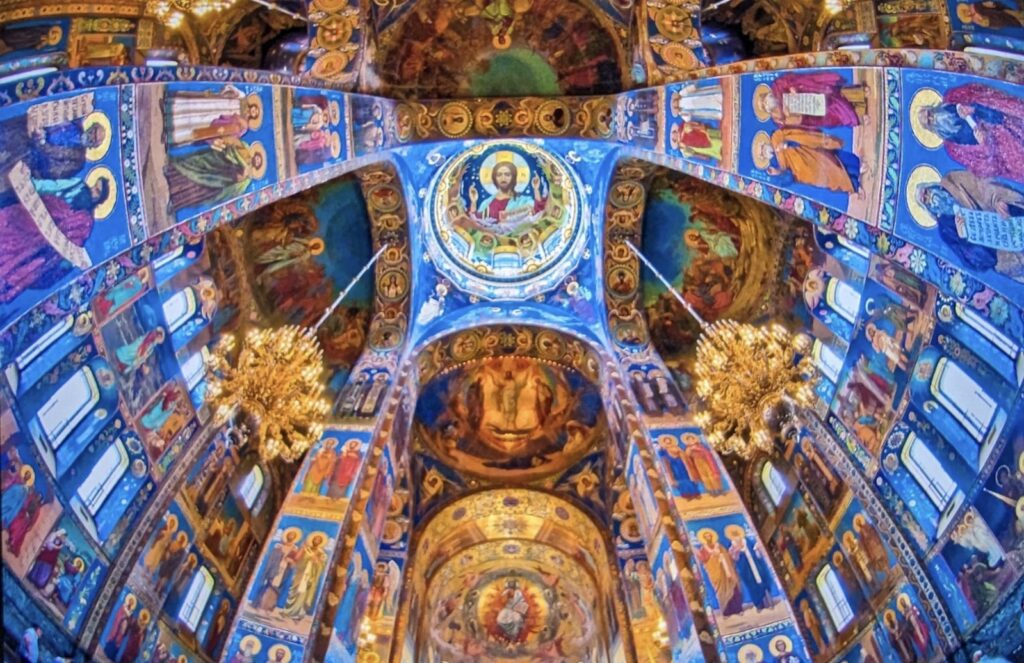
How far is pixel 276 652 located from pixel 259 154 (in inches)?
240

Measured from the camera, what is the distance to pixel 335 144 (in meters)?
11.9

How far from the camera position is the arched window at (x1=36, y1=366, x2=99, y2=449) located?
9180mm

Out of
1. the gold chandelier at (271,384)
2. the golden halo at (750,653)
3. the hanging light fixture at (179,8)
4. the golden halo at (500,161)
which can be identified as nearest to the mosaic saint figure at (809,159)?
the golden halo at (750,653)

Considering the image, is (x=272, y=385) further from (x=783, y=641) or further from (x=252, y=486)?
(x=783, y=641)

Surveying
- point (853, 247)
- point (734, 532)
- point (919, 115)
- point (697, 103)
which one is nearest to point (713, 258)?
point (853, 247)

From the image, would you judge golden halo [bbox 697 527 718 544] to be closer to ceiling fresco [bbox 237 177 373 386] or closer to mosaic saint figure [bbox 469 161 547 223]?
ceiling fresco [bbox 237 177 373 386]

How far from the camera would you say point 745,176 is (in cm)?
1075

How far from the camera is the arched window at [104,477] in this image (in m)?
9.66

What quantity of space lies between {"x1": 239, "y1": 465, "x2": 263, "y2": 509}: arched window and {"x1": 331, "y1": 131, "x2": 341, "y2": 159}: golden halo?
4.80m

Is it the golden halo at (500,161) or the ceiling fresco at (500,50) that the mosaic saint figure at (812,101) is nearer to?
the ceiling fresco at (500,50)

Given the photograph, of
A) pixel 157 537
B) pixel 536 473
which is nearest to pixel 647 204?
pixel 536 473

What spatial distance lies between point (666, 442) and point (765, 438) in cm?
261

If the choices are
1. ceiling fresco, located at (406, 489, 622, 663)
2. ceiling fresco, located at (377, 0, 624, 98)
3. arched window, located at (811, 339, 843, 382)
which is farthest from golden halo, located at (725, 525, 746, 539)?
ceiling fresco, located at (377, 0, 624, 98)

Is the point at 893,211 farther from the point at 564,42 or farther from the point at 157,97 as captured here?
the point at 157,97
